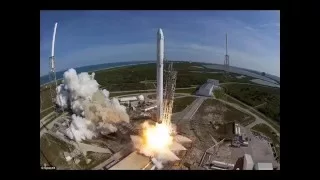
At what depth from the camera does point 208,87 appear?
16.2 feet

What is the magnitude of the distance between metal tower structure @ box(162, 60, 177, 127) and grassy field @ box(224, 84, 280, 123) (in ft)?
1.75

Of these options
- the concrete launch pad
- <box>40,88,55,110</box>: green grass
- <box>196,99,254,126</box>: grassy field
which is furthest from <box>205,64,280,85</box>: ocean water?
<box>40,88,55,110</box>: green grass

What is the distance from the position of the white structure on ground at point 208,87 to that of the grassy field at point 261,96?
4.4 inches

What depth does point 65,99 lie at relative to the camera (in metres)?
4.96

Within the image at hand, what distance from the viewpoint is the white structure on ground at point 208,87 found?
4.93 metres

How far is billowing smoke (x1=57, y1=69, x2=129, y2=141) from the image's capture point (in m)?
4.90

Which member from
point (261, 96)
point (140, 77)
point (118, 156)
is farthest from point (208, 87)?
point (118, 156)

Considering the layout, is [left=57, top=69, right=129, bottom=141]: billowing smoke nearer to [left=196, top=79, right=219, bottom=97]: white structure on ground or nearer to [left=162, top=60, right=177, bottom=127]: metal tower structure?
[left=162, top=60, right=177, bottom=127]: metal tower structure

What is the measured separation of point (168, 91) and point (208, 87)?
1.33ft
